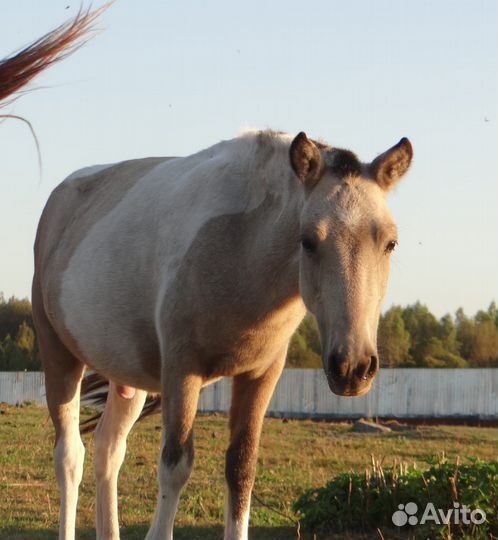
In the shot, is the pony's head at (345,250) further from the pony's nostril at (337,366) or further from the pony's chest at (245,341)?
the pony's chest at (245,341)

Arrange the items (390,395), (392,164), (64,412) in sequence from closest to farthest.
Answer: (392,164)
(64,412)
(390,395)

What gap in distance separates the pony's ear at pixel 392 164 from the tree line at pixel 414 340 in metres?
31.1

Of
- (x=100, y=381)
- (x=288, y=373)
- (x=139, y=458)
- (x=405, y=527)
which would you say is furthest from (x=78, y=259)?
(x=288, y=373)

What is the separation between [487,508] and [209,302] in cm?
252

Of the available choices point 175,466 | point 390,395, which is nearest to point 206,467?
point 175,466

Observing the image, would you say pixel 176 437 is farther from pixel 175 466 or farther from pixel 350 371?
pixel 350 371

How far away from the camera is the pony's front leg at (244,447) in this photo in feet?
17.8

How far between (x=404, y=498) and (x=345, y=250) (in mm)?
2985

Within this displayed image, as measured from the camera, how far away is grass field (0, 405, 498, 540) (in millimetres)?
7734

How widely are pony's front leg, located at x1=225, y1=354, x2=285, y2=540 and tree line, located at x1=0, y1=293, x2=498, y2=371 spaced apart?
30.5 meters

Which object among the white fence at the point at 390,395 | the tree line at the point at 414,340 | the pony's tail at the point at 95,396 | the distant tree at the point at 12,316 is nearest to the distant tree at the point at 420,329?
the tree line at the point at 414,340

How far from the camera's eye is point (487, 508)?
6410 millimetres

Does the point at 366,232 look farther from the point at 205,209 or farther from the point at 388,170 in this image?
the point at 205,209

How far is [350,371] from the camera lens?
4.27m
